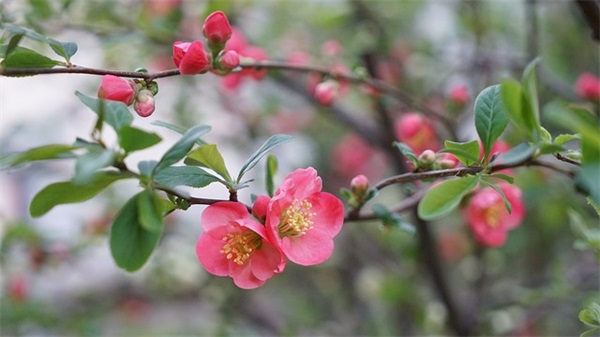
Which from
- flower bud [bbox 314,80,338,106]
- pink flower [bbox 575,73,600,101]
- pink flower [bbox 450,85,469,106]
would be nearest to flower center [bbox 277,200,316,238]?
flower bud [bbox 314,80,338,106]

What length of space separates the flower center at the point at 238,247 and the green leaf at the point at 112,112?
0.48 ft

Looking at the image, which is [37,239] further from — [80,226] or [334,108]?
[334,108]

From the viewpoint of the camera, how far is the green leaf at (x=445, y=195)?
0.46 m

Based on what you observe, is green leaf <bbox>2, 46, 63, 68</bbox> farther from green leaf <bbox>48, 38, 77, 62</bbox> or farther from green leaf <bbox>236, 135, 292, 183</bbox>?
green leaf <bbox>236, 135, 292, 183</bbox>

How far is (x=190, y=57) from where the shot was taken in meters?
0.54

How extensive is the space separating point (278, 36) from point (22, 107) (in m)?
1.22

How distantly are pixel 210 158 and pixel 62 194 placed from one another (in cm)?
11

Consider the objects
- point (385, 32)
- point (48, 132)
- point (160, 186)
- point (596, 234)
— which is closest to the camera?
point (160, 186)

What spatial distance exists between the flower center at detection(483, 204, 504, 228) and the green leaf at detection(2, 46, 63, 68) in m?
0.61

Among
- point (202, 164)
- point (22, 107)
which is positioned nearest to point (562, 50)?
point (202, 164)

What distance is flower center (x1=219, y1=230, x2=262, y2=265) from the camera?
0.52 meters

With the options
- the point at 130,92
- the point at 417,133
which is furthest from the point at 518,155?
the point at 417,133

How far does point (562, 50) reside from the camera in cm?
182

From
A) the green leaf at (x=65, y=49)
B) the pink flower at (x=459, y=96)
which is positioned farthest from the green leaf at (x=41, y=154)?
the pink flower at (x=459, y=96)
